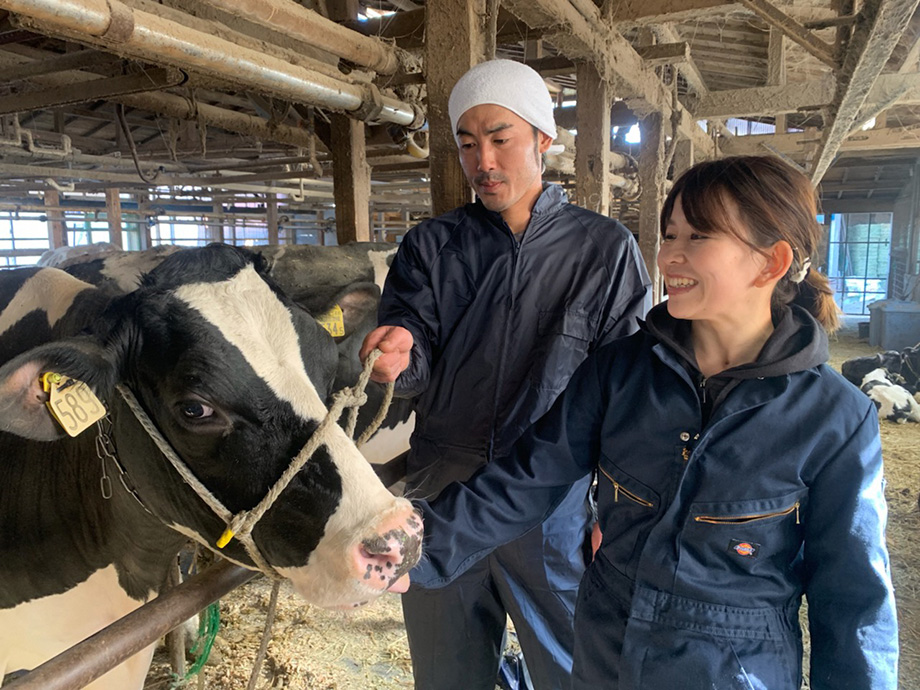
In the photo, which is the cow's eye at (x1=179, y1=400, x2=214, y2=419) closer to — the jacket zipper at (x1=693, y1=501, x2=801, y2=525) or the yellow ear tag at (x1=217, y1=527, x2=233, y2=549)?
the yellow ear tag at (x1=217, y1=527, x2=233, y2=549)

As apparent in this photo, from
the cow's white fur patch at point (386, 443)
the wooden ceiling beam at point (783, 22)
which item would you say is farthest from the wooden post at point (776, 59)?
the cow's white fur patch at point (386, 443)

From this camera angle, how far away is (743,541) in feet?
4.22

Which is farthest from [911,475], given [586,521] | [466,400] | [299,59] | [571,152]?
[299,59]

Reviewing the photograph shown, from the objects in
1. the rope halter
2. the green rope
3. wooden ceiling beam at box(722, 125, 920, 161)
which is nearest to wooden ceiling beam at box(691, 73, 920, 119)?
wooden ceiling beam at box(722, 125, 920, 161)

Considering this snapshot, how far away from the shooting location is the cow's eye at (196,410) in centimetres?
153

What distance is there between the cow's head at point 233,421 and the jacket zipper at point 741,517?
1.95ft

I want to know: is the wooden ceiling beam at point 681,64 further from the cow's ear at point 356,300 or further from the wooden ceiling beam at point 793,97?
the cow's ear at point 356,300

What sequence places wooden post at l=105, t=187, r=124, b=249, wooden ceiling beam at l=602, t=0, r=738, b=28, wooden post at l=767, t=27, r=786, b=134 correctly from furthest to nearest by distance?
wooden post at l=105, t=187, r=124, b=249
wooden post at l=767, t=27, r=786, b=134
wooden ceiling beam at l=602, t=0, r=738, b=28

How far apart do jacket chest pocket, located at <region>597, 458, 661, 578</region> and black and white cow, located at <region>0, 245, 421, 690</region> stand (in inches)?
17.5

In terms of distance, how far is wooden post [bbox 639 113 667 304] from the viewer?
18.8 feet

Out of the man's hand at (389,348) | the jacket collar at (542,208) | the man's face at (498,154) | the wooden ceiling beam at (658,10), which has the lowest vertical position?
the man's hand at (389,348)

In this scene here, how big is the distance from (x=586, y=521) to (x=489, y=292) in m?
0.82

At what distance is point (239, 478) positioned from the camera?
1.51 m

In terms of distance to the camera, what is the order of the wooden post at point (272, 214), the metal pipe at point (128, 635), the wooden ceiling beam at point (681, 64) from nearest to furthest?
the metal pipe at point (128, 635)
the wooden ceiling beam at point (681, 64)
the wooden post at point (272, 214)
